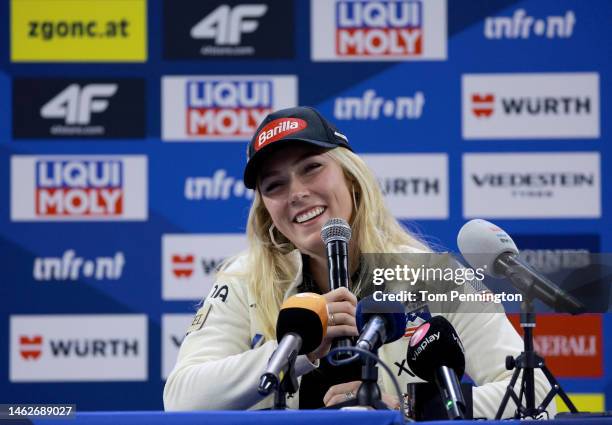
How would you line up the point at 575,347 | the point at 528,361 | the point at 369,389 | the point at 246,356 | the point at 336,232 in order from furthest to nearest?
the point at 575,347
the point at 246,356
the point at 336,232
the point at 528,361
the point at 369,389

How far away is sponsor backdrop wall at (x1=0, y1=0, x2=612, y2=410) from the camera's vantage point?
3.85 m

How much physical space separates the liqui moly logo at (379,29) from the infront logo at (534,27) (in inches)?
9.4

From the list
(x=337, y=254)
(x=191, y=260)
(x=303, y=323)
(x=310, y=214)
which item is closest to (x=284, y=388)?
(x=303, y=323)

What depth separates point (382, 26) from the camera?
154 inches

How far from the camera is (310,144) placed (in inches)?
81.8

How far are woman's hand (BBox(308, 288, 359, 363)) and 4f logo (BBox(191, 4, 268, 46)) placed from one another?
2585 millimetres

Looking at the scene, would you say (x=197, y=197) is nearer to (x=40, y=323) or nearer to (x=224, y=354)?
(x=40, y=323)

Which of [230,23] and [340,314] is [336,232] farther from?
[230,23]

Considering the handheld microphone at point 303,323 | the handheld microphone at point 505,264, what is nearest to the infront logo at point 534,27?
the handheld microphone at point 505,264

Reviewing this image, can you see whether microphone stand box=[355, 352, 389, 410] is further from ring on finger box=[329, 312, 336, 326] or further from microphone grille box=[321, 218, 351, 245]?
microphone grille box=[321, 218, 351, 245]

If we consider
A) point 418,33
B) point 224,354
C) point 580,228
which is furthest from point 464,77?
point 224,354

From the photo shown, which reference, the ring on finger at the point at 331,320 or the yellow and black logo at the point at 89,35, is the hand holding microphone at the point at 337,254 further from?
the yellow and black logo at the point at 89,35

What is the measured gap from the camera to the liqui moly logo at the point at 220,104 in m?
3.89

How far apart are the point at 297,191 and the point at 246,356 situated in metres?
0.39
